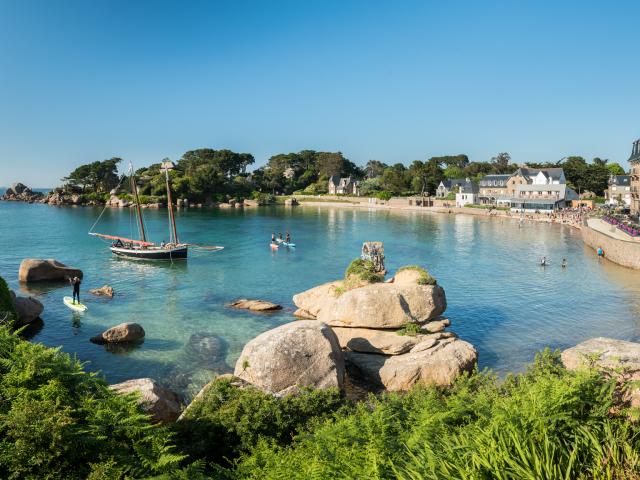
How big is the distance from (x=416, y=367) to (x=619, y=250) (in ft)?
147

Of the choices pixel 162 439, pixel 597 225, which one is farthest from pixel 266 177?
pixel 162 439

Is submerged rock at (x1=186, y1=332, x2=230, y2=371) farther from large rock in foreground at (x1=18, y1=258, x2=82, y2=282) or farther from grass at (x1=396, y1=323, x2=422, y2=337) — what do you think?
large rock in foreground at (x1=18, y1=258, x2=82, y2=282)

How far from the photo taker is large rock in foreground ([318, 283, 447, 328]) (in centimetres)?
2498

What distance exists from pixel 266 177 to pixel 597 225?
136792 millimetres

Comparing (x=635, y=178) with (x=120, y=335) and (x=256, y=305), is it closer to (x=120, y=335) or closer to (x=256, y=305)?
Result: (x=256, y=305)

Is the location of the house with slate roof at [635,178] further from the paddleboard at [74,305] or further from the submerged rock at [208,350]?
the paddleboard at [74,305]

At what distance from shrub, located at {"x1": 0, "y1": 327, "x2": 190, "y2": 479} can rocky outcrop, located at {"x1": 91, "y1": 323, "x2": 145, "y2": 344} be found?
1454 cm

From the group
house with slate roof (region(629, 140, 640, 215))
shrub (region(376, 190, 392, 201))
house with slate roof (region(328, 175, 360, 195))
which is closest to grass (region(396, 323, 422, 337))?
house with slate roof (region(629, 140, 640, 215))

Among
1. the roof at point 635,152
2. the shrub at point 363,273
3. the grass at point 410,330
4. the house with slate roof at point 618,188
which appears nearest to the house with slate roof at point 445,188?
the house with slate roof at point 618,188

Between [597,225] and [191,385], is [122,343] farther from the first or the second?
[597,225]

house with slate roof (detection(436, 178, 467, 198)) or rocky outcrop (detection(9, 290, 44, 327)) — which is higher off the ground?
house with slate roof (detection(436, 178, 467, 198))

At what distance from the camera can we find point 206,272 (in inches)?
1880

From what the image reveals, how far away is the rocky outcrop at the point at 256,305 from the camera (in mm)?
32875

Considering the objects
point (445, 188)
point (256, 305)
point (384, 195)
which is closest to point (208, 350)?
point (256, 305)
